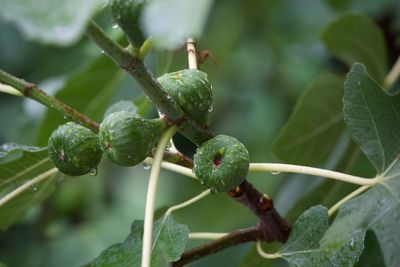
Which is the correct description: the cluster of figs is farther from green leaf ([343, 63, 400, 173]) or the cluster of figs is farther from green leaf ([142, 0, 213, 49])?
green leaf ([142, 0, 213, 49])

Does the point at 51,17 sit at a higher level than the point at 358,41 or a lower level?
higher

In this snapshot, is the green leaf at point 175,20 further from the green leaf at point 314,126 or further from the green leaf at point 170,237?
the green leaf at point 314,126

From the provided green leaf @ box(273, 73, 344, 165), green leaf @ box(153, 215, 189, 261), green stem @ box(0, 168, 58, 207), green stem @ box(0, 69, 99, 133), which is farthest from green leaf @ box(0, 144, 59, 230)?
green leaf @ box(273, 73, 344, 165)

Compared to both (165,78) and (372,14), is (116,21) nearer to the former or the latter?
(165,78)

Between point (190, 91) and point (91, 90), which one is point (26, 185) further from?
point (91, 90)

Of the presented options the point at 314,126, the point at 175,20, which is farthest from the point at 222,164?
the point at 314,126

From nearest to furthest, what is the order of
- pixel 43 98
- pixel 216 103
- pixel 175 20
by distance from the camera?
pixel 175 20, pixel 43 98, pixel 216 103
